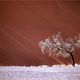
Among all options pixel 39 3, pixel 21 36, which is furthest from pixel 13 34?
pixel 39 3

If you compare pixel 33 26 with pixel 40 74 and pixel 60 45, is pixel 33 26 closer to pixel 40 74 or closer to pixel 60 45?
pixel 60 45

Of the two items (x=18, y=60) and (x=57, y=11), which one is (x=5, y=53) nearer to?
(x=18, y=60)

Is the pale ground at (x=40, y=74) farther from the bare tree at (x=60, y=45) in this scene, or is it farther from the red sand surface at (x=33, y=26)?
the red sand surface at (x=33, y=26)

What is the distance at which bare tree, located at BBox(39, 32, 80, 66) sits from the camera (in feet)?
25.2

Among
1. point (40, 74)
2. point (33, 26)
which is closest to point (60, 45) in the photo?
point (33, 26)

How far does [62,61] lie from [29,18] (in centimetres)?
171

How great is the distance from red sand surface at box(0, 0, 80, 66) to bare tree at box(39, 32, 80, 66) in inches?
7.0

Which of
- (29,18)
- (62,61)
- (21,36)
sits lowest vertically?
(62,61)

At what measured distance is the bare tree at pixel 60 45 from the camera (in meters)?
7.67

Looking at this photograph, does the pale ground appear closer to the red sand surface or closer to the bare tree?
the bare tree

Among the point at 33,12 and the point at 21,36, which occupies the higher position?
the point at 33,12

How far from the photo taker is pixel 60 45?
7703mm

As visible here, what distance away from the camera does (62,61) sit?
7.95m

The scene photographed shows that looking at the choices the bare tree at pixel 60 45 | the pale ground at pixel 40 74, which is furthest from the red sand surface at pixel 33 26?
the pale ground at pixel 40 74
